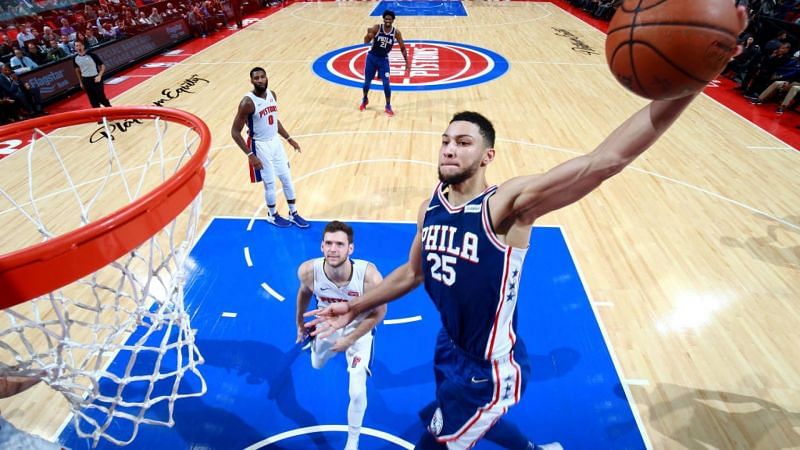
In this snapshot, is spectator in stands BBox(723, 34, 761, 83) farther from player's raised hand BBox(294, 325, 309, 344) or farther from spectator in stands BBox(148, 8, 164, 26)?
spectator in stands BBox(148, 8, 164, 26)

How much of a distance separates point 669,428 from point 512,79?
9.04 meters

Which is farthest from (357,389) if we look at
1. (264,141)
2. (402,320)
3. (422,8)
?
(422,8)

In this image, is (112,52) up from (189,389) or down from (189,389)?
up

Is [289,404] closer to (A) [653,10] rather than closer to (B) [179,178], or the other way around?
(B) [179,178]

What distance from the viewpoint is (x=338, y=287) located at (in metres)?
3.17

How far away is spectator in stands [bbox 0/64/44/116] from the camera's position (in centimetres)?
816

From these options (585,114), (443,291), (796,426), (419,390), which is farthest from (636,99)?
(443,291)

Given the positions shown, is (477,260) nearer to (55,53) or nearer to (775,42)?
(775,42)

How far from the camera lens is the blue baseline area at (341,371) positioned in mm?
3178

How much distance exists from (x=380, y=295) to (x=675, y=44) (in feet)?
5.94

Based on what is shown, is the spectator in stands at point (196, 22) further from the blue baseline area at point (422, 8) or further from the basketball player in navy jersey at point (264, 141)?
the basketball player in navy jersey at point (264, 141)

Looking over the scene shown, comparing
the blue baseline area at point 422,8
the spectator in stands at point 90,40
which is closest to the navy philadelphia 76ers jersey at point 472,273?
→ the spectator in stands at point 90,40

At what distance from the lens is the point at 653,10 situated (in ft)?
5.39

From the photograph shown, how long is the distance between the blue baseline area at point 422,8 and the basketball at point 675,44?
18.3m
